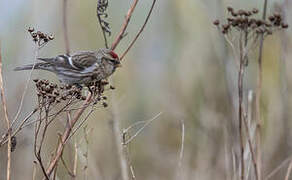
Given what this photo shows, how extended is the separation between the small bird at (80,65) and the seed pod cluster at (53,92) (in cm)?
Answer: 121

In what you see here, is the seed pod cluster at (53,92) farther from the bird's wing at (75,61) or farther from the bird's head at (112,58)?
the bird's wing at (75,61)

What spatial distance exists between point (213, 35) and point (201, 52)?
0.78 ft

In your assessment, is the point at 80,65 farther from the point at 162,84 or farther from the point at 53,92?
the point at 162,84

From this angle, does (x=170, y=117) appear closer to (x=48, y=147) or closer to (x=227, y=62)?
(x=48, y=147)

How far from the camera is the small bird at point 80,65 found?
13.0 feet

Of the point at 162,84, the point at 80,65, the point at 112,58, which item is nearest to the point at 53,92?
the point at 112,58

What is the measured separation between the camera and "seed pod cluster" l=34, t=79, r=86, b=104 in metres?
2.48

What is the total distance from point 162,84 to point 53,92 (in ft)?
13.5

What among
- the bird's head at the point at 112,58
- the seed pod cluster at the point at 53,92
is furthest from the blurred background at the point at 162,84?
the seed pod cluster at the point at 53,92

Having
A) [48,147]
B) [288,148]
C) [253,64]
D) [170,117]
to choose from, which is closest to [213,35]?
[253,64]

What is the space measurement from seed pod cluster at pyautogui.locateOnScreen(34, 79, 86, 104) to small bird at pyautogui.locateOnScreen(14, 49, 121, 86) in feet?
3.98

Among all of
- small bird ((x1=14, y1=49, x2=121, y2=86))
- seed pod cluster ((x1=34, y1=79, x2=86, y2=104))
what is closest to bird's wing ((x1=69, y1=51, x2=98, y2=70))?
small bird ((x1=14, y1=49, x2=121, y2=86))

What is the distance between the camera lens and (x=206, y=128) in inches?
217

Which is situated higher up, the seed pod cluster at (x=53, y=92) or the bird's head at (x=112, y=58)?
the bird's head at (x=112, y=58)
